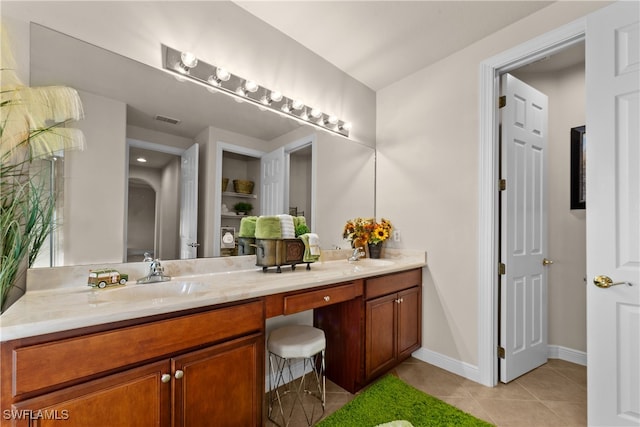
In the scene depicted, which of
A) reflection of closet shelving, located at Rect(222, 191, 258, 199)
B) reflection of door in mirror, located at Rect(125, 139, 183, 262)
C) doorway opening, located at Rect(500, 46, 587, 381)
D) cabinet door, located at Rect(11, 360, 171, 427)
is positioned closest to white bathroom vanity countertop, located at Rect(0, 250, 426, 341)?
reflection of door in mirror, located at Rect(125, 139, 183, 262)

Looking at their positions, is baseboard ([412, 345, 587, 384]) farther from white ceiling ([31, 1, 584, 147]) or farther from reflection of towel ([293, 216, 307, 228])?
white ceiling ([31, 1, 584, 147])

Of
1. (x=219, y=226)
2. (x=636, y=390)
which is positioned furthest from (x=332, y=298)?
(x=636, y=390)

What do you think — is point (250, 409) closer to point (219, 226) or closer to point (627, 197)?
point (219, 226)

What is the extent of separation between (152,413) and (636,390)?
2.21 metres

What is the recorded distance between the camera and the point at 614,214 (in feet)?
4.77

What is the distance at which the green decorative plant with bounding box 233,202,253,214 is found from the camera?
1.92 m

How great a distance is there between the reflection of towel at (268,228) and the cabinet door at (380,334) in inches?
31.4

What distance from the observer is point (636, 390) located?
4.54ft

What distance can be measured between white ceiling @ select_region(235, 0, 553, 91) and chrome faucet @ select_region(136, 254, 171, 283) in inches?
69.1

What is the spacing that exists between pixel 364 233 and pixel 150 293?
5.74ft

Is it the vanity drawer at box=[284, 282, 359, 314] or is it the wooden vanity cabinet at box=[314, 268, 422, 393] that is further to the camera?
the wooden vanity cabinet at box=[314, 268, 422, 393]

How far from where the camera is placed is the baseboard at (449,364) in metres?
2.15

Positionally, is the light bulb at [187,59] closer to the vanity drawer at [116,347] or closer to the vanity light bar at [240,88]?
the vanity light bar at [240,88]

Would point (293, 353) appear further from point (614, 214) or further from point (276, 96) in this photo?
point (614, 214)
